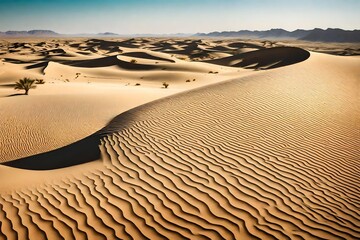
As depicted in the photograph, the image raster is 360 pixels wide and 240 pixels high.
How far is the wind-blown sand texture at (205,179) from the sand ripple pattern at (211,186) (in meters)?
0.02

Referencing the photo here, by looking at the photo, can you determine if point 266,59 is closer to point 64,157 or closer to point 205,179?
point 64,157

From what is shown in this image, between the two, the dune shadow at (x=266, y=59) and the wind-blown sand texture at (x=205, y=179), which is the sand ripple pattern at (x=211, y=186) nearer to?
the wind-blown sand texture at (x=205, y=179)

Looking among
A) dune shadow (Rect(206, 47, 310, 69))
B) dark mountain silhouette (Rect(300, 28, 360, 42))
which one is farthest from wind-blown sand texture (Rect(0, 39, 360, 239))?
dark mountain silhouette (Rect(300, 28, 360, 42))

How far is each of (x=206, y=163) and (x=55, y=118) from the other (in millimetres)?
8730

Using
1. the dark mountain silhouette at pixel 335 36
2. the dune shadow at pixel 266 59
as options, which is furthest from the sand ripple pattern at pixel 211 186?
the dark mountain silhouette at pixel 335 36

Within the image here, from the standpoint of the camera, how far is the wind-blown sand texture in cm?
451

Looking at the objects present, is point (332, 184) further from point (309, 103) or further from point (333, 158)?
point (309, 103)

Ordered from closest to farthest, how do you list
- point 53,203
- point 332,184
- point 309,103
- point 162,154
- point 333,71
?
point 53,203
point 332,184
point 162,154
point 309,103
point 333,71

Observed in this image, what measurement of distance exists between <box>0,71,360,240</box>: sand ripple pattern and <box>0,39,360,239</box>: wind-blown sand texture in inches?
0.9

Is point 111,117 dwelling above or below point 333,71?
below

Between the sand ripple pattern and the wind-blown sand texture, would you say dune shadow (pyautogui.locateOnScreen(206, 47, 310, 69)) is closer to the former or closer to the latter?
the wind-blown sand texture

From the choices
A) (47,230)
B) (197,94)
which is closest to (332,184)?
(47,230)

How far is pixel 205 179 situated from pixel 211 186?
0.29m

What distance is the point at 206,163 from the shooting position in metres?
6.50
